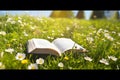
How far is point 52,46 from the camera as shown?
5.56 feet

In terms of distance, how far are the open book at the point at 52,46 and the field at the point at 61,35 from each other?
4 centimetres

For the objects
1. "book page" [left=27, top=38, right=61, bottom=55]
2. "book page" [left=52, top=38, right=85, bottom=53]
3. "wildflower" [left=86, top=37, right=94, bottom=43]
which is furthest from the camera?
"wildflower" [left=86, top=37, right=94, bottom=43]

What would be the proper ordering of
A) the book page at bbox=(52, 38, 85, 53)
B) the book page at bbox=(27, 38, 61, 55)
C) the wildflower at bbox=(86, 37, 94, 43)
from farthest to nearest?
the wildflower at bbox=(86, 37, 94, 43) → the book page at bbox=(52, 38, 85, 53) → the book page at bbox=(27, 38, 61, 55)

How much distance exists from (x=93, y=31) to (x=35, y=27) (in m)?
0.47

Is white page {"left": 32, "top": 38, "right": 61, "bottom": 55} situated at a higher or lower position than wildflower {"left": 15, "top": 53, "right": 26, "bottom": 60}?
higher

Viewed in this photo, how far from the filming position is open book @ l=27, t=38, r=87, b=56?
65.1 inches

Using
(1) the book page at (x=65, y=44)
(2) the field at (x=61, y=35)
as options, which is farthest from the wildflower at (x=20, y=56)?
(1) the book page at (x=65, y=44)

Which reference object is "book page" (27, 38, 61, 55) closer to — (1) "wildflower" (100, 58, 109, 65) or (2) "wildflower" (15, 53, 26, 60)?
(2) "wildflower" (15, 53, 26, 60)

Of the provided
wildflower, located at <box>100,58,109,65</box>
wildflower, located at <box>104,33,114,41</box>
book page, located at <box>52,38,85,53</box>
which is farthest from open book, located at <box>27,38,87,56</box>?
wildflower, located at <box>104,33,114,41</box>

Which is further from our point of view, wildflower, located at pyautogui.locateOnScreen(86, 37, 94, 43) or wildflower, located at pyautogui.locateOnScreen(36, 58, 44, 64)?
wildflower, located at pyautogui.locateOnScreen(86, 37, 94, 43)

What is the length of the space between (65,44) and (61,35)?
0.20 metres

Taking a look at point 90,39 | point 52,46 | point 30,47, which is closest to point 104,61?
point 90,39
